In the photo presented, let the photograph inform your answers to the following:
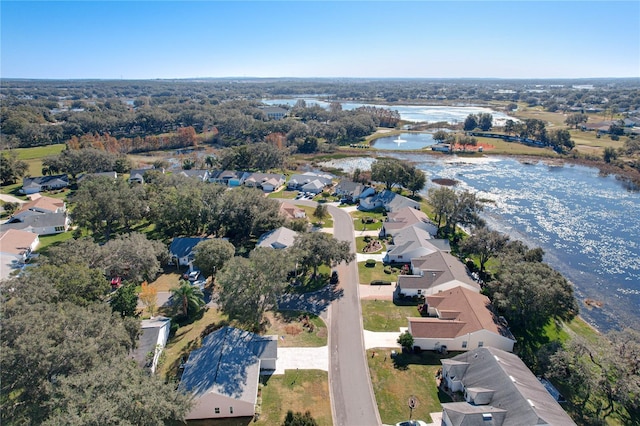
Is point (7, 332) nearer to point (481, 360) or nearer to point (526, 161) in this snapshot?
point (481, 360)

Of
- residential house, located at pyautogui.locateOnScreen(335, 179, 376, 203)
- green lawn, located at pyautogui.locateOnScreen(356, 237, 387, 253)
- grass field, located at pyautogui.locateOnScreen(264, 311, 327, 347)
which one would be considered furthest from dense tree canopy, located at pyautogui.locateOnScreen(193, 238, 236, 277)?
residential house, located at pyautogui.locateOnScreen(335, 179, 376, 203)

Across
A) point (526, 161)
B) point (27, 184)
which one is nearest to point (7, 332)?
point (27, 184)

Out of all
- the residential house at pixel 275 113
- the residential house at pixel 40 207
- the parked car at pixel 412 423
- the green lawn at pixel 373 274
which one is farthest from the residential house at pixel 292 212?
the residential house at pixel 275 113

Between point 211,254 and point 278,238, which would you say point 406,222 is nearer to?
point 278,238

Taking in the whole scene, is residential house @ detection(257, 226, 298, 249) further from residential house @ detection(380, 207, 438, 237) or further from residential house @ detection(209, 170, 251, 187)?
residential house @ detection(209, 170, 251, 187)

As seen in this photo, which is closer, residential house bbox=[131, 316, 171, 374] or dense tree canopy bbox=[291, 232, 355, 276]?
residential house bbox=[131, 316, 171, 374]

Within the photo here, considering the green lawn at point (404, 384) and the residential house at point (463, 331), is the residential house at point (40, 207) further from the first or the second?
the residential house at point (463, 331)

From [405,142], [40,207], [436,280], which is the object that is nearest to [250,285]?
[436,280]
